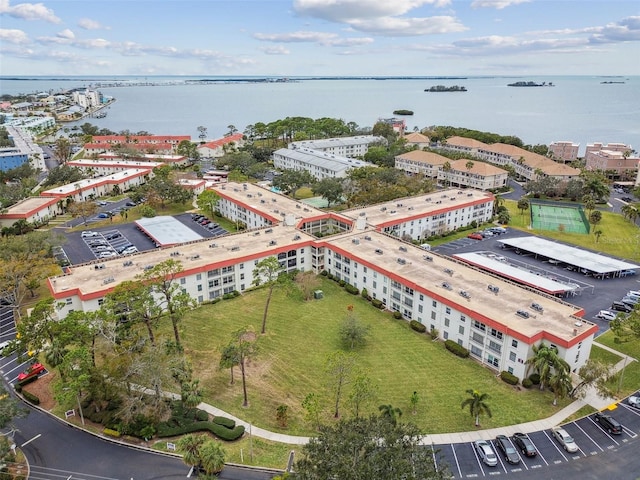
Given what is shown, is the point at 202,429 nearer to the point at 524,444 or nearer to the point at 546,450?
the point at 524,444

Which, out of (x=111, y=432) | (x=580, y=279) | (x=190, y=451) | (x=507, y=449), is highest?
(x=190, y=451)

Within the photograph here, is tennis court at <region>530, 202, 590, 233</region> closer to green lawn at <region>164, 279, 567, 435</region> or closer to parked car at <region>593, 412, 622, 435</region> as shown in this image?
green lawn at <region>164, 279, 567, 435</region>

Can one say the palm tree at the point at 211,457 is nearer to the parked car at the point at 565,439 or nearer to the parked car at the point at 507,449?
the parked car at the point at 507,449

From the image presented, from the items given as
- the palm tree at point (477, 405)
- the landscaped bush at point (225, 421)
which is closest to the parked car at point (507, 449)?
the palm tree at point (477, 405)

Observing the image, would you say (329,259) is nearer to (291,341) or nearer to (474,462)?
(291,341)

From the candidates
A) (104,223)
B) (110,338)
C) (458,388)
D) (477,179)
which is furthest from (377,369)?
(477,179)

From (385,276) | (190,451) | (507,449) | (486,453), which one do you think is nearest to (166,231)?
(385,276)
